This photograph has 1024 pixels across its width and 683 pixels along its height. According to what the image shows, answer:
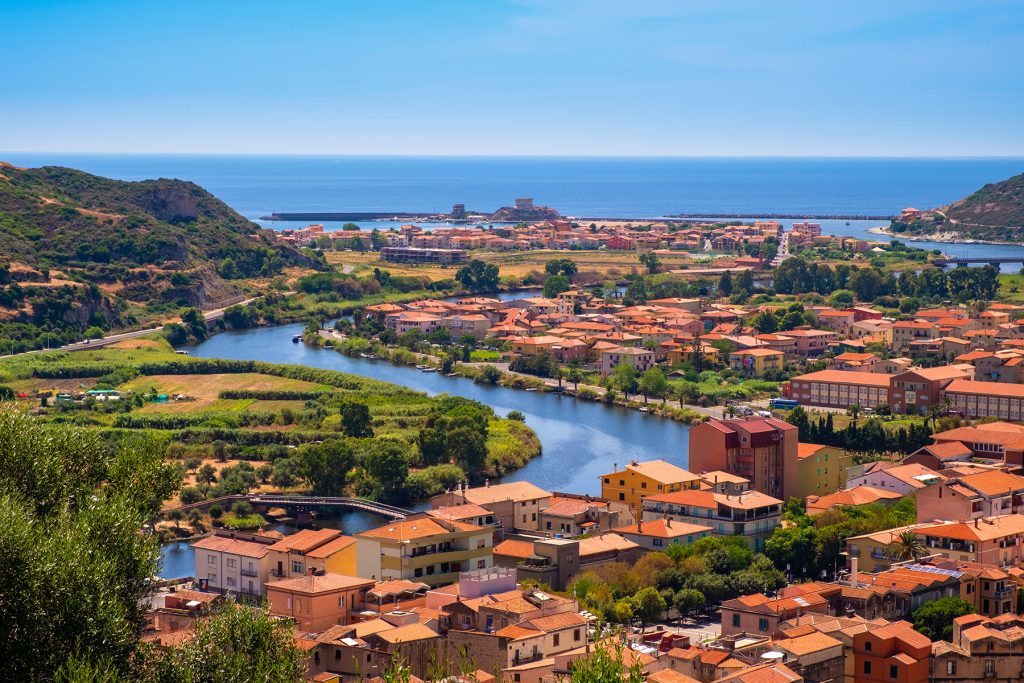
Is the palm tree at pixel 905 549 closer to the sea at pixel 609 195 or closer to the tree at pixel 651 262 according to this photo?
the tree at pixel 651 262

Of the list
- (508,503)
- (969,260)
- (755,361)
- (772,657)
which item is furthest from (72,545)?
(969,260)

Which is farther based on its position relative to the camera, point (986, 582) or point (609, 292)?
point (609, 292)

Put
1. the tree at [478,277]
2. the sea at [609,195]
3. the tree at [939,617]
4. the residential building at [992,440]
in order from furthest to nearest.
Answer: the sea at [609,195]
the tree at [478,277]
the residential building at [992,440]
the tree at [939,617]

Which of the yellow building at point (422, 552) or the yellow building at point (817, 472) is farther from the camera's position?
the yellow building at point (817, 472)

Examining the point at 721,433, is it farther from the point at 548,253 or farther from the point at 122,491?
the point at 548,253

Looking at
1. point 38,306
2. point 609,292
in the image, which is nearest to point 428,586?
point 38,306

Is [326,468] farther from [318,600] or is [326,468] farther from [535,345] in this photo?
[535,345]

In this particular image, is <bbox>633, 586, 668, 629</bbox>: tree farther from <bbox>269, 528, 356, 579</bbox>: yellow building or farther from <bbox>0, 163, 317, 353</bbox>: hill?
<bbox>0, 163, 317, 353</bbox>: hill

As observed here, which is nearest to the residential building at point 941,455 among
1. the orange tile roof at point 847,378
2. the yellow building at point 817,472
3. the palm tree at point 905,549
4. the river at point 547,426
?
the yellow building at point 817,472
